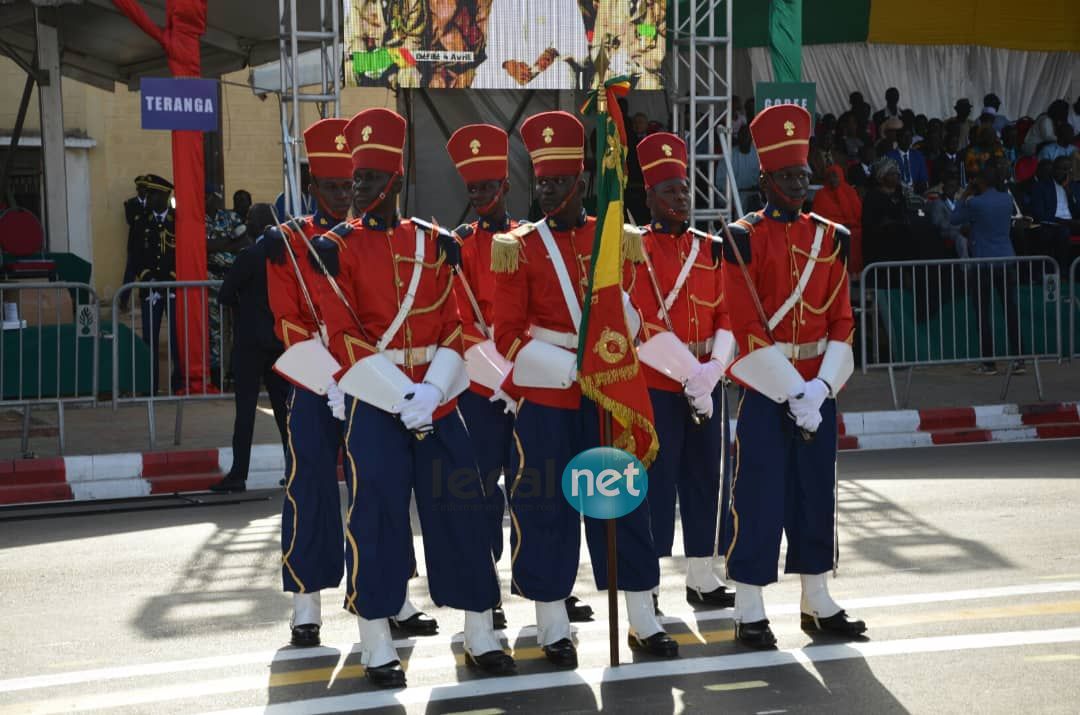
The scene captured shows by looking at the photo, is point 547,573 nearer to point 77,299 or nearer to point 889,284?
point 77,299

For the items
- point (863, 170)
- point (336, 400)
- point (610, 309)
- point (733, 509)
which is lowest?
point (733, 509)

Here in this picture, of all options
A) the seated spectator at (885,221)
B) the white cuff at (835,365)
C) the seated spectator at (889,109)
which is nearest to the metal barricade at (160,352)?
the white cuff at (835,365)

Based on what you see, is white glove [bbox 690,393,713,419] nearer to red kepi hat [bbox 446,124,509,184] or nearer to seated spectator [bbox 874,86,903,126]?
red kepi hat [bbox 446,124,509,184]

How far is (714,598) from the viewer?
730cm

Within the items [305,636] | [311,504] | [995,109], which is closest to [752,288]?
[311,504]

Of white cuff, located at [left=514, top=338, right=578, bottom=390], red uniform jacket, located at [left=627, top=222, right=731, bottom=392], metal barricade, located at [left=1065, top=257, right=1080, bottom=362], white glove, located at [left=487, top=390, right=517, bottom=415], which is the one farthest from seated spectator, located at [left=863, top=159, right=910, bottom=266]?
white cuff, located at [left=514, top=338, right=578, bottom=390]

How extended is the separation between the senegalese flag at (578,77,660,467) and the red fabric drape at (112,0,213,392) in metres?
6.77

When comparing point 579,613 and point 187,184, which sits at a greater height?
point 187,184

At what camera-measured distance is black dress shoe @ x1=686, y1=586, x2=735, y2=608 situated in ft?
23.9

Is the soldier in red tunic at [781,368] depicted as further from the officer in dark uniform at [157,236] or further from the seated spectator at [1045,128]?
the seated spectator at [1045,128]

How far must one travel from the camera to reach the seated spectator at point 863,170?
17500mm

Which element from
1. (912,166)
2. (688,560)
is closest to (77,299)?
(688,560)

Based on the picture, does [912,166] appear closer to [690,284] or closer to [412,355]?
[690,284]

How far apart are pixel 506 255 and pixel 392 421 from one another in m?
0.80
